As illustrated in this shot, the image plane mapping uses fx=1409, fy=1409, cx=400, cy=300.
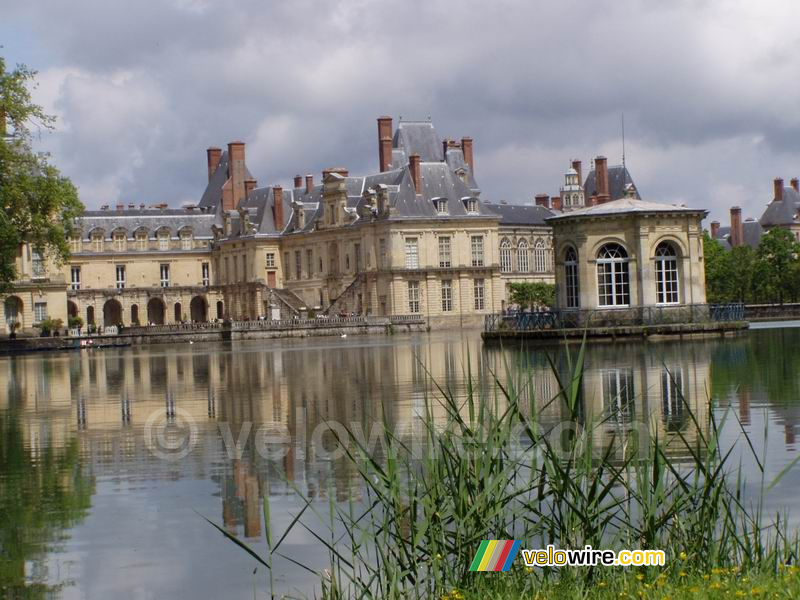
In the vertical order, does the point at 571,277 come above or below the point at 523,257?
below

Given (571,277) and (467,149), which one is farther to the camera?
(467,149)

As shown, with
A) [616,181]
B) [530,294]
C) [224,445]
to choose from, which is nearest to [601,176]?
[616,181]

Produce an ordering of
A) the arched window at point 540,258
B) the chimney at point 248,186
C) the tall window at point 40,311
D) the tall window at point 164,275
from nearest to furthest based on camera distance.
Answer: the tall window at point 40,311 → the tall window at point 164,275 → the arched window at point 540,258 → the chimney at point 248,186

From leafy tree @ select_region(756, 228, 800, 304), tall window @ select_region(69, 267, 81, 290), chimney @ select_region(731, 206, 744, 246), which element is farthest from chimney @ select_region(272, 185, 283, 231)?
chimney @ select_region(731, 206, 744, 246)

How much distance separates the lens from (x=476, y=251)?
7731 centimetres

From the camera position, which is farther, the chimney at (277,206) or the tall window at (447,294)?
the chimney at (277,206)

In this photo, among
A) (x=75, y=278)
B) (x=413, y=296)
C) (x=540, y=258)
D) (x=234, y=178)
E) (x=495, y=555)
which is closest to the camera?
(x=495, y=555)

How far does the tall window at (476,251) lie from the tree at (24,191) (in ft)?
111

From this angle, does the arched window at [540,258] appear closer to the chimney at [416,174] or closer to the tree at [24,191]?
the chimney at [416,174]

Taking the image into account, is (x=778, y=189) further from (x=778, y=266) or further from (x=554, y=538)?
(x=554, y=538)

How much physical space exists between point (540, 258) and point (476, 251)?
13375mm

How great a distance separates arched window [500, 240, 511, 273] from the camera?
8738 centimetres

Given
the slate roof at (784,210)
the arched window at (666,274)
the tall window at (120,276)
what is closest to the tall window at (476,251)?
the tall window at (120,276)

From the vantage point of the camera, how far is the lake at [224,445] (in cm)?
891
